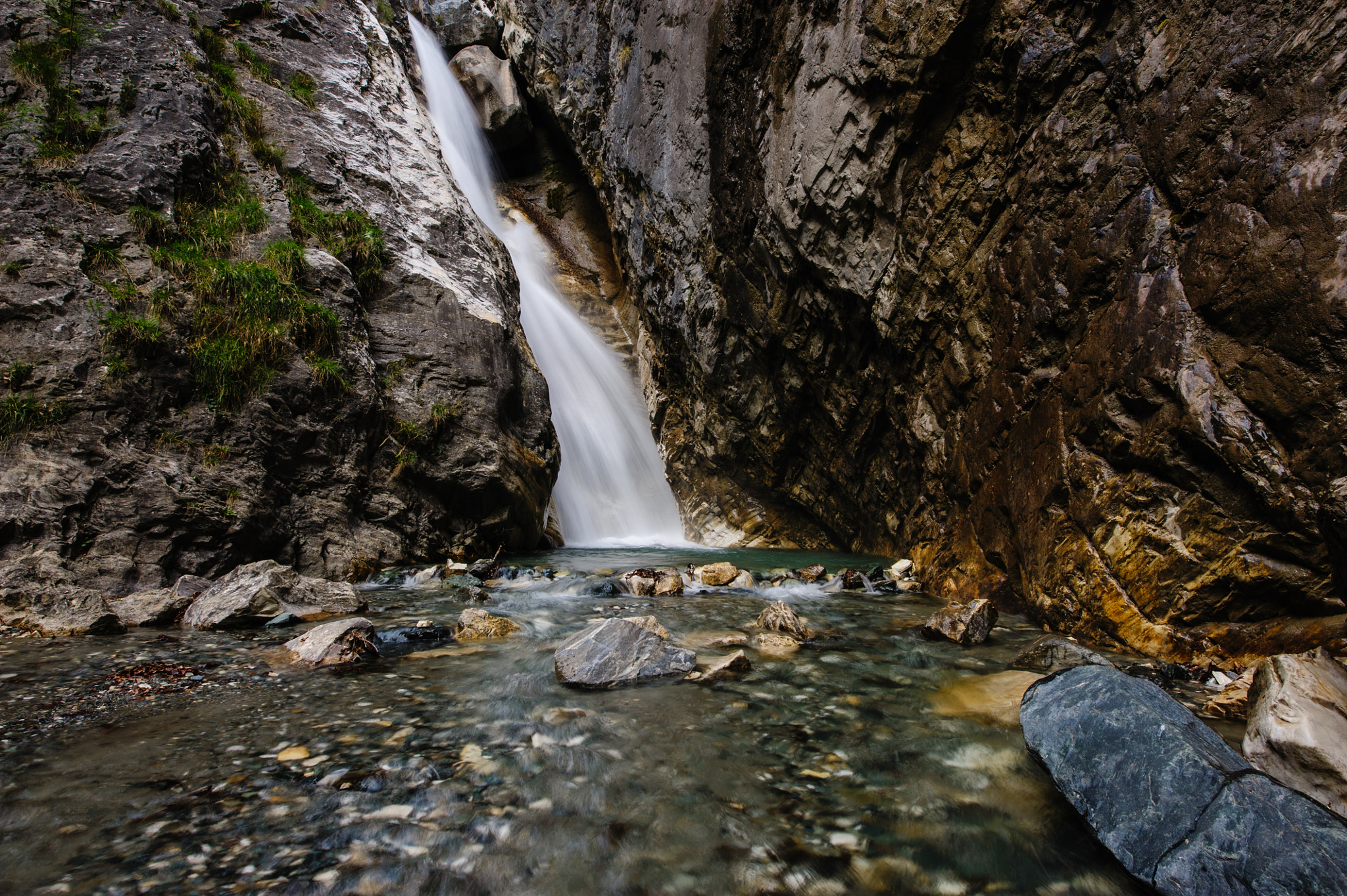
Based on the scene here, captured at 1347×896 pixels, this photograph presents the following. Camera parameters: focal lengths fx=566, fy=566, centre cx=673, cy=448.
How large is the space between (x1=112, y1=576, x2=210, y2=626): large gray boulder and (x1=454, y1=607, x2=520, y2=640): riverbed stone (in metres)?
2.48

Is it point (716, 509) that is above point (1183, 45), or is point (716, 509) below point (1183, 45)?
below

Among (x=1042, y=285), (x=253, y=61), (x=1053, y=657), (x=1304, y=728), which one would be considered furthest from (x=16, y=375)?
(x=1042, y=285)

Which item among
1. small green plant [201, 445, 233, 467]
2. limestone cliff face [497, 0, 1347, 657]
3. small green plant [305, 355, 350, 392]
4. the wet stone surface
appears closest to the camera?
the wet stone surface

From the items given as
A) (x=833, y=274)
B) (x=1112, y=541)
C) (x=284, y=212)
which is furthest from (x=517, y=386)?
(x=1112, y=541)

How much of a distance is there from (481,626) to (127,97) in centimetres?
979

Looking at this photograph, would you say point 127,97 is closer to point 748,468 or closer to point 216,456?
point 216,456

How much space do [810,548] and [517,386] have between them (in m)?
7.42

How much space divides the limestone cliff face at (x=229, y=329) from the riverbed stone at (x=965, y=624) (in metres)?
6.86

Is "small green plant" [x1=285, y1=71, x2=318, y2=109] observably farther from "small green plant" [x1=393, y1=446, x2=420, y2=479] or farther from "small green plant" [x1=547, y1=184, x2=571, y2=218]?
"small green plant" [x1=547, y1=184, x2=571, y2=218]

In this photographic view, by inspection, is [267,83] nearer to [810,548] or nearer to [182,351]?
[182,351]

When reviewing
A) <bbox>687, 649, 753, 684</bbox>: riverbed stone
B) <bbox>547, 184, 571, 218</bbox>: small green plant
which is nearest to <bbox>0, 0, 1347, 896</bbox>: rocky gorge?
<bbox>687, 649, 753, 684</bbox>: riverbed stone

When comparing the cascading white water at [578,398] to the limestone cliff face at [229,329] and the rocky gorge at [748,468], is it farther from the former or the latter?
the limestone cliff face at [229,329]

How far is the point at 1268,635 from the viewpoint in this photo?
3.56 meters

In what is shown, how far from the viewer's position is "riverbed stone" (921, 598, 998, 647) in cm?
448
